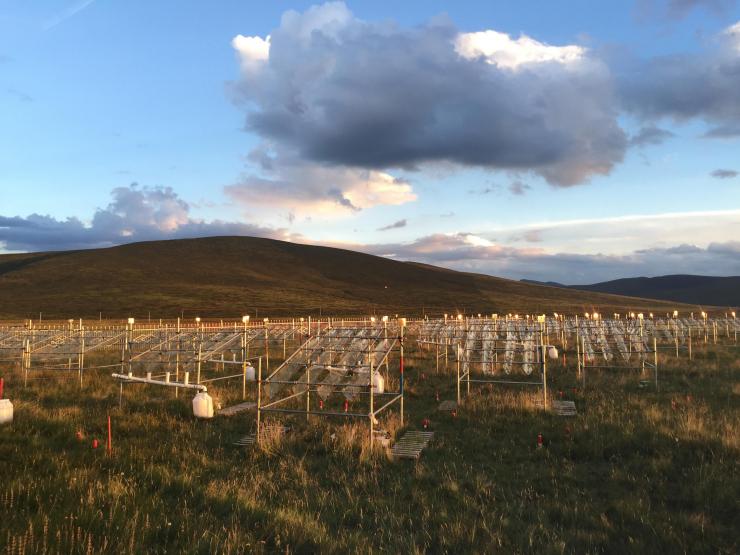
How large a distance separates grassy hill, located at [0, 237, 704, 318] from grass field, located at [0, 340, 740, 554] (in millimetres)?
73376

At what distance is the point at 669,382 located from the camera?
20.0m

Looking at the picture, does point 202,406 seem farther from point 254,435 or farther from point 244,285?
point 244,285

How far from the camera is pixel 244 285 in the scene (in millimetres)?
105875

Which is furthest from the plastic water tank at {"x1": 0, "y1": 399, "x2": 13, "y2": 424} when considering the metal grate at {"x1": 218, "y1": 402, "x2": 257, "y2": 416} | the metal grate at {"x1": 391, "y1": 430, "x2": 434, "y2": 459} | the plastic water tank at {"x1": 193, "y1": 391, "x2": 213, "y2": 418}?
the metal grate at {"x1": 391, "y1": 430, "x2": 434, "y2": 459}

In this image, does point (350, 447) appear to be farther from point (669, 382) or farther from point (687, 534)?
point (669, 382)

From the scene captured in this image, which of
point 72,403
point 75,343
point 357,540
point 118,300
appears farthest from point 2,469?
point 118,300

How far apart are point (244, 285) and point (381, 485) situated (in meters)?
101

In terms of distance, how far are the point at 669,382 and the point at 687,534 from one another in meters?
15.0

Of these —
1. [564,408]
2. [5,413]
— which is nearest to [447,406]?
[564,408]

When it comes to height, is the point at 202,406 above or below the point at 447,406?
above

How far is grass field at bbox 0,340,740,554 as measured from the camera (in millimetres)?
6781

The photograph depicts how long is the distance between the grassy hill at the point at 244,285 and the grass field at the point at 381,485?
73376 millimetres

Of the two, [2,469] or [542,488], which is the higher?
[2,469]

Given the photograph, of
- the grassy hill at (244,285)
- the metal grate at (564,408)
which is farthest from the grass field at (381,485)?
the grassy hill at (244,285)
